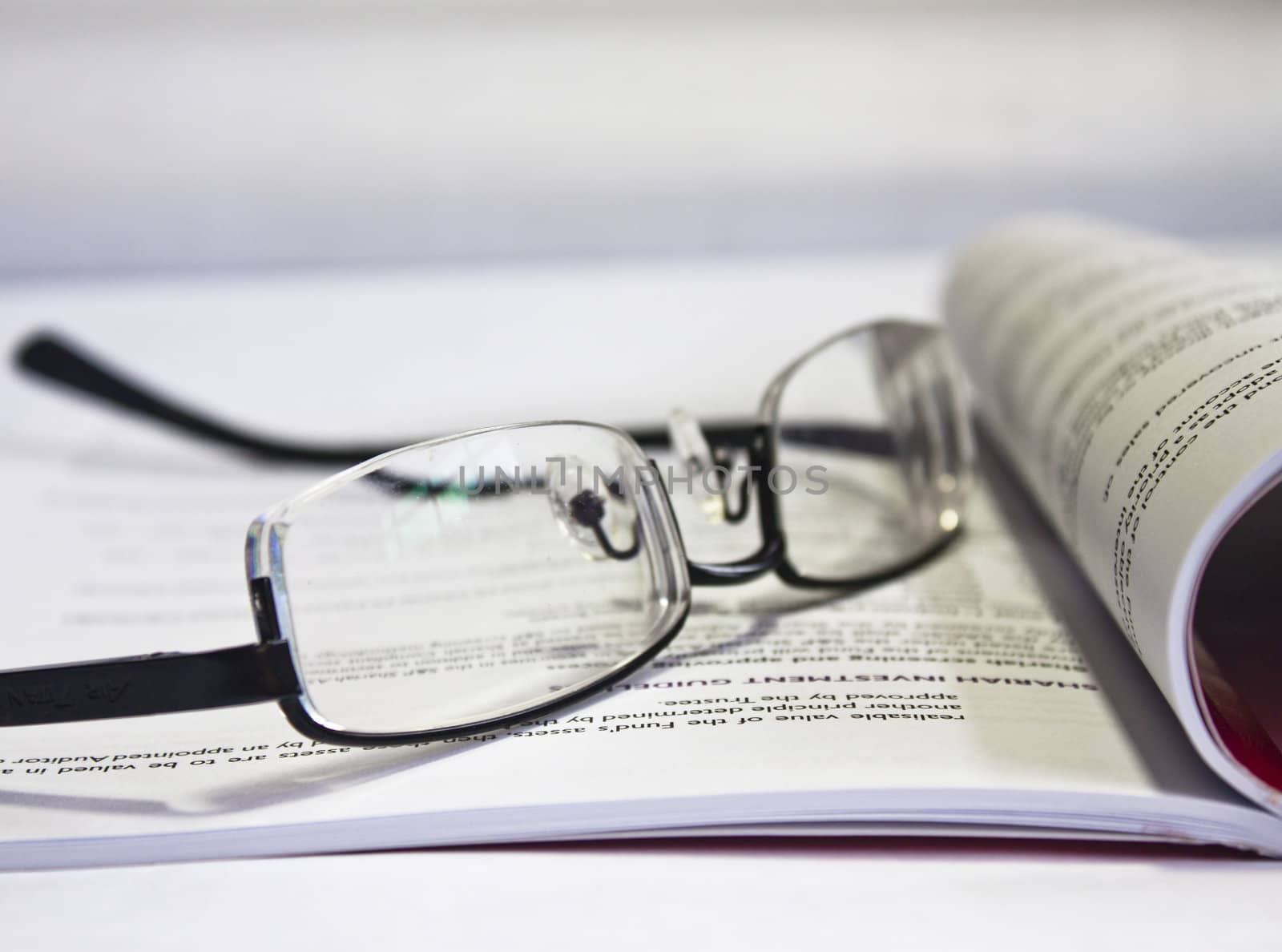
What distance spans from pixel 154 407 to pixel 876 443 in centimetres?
46

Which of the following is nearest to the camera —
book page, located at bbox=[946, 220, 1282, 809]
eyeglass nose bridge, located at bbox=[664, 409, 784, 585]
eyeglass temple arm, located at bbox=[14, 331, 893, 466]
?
book page, located at bbox=[946, 220, 1282, 809]

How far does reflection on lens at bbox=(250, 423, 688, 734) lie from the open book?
2cm

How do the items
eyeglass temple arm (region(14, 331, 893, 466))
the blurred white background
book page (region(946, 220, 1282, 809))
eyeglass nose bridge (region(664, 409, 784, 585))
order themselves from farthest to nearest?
1. the blurred white background
2. eyeglass temple arm (region(14, 331, 893, 466))
3. eyeglass nose bridge (region(664, 409, 784, 585))
4. book page (region(946, 220, 1282, 809))

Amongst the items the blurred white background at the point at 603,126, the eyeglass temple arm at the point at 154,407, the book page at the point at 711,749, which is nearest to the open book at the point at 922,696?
the book page at the point at 711,749

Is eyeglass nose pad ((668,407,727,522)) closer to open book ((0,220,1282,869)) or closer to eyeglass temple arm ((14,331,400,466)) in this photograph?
open book ((0,220,1282,869))

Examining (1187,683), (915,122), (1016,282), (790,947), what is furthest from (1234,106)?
(790,947)

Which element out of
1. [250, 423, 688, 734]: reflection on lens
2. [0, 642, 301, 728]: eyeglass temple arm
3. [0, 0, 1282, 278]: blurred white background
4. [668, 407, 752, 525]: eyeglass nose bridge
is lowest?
[0, 642, 301, 728]: eyeglass temple arm

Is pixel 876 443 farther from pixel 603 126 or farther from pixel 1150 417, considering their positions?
pixel 603 126

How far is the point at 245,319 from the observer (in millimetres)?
791

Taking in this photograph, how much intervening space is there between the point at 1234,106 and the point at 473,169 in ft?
2.25

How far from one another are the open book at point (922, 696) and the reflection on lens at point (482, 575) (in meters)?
0.02

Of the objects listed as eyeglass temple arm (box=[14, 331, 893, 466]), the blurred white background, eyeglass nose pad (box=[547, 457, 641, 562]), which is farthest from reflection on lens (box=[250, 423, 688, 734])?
the blurred white background

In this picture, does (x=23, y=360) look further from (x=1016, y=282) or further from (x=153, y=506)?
(x=1016, y=282)

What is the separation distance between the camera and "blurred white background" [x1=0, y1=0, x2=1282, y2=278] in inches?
32.8
